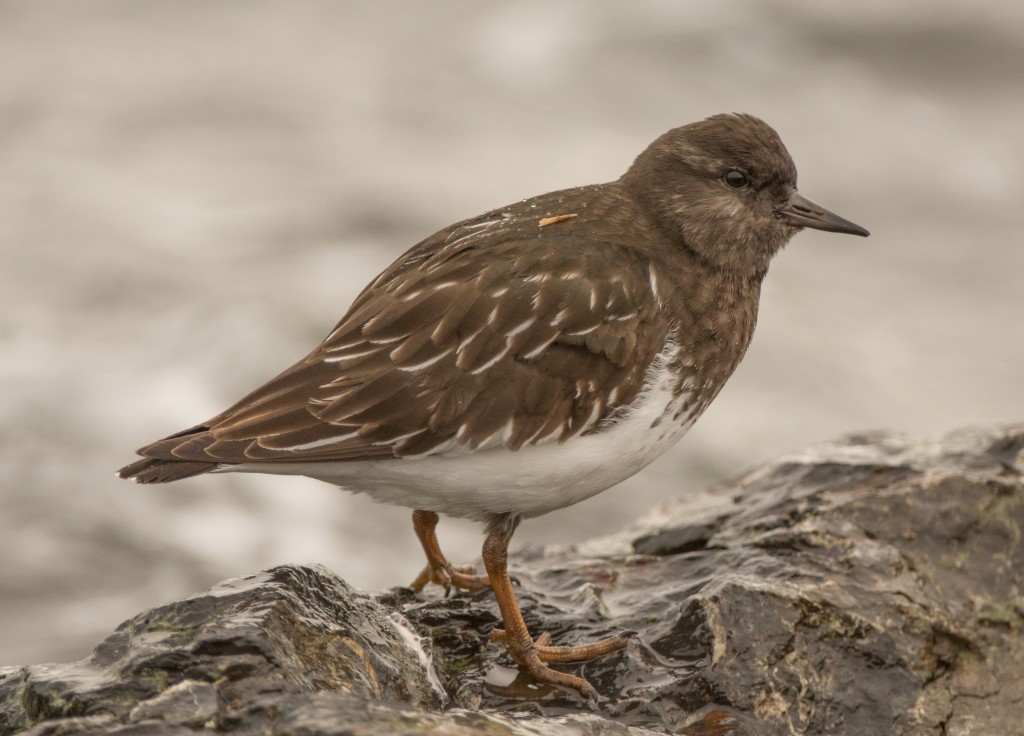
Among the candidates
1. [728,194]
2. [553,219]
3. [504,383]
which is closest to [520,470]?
[504,383]

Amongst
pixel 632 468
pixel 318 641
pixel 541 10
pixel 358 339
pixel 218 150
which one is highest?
pixel 541 10

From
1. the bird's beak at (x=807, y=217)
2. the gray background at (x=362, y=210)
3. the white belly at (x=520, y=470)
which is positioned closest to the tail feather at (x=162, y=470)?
the white belly at (x=520, y=470)

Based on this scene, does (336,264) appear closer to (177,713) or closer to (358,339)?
(358,339)

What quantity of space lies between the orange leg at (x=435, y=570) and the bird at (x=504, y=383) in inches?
23.1

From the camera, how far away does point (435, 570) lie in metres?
5.20

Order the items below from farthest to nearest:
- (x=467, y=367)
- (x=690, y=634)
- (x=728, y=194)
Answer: (x=728, y=194)
(x=690, y=634)
(x=467, y=367)

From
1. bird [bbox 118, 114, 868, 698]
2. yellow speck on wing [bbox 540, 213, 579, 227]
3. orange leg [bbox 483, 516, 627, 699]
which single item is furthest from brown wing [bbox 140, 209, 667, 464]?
orange leg [bbox 483, 516, 627, 699]

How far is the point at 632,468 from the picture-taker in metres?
4.62

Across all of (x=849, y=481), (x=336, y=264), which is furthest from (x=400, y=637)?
(x=336, y=264)

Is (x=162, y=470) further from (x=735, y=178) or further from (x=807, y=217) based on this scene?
(x=807, y=217)

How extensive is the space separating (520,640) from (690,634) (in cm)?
58

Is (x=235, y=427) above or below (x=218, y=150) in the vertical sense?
below

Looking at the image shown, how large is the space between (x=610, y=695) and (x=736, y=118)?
2.27 meters

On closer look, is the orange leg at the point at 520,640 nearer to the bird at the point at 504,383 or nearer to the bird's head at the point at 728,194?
the bird at the point at 504,383
